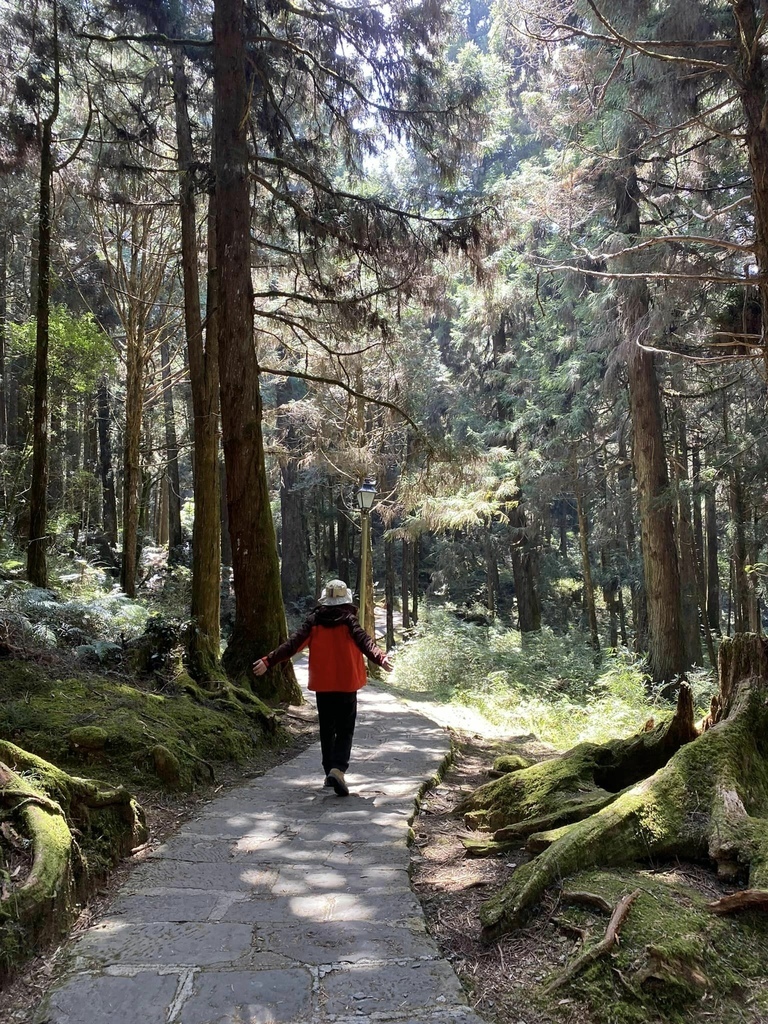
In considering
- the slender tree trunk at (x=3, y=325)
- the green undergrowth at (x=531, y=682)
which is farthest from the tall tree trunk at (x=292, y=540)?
the slender tree trunk at (x=3, y=325)

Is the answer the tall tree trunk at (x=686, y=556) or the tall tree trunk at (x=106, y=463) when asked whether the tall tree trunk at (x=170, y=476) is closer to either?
the tall tree trunk at (x=106, y=463)

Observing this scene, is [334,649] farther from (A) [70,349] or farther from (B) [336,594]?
(A) [70,349]

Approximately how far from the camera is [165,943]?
288 cm

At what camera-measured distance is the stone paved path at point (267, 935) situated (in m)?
2.39

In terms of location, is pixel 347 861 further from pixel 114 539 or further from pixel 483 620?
pixel 483 620

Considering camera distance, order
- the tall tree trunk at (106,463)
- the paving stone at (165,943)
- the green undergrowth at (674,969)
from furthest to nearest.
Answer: the tall tree trunk at (106,463)
the paving stone at (165,943)
the green undergrowth at (674,969)

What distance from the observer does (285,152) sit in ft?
34.6

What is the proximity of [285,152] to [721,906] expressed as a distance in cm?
1086

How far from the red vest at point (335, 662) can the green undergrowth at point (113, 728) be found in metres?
1.17

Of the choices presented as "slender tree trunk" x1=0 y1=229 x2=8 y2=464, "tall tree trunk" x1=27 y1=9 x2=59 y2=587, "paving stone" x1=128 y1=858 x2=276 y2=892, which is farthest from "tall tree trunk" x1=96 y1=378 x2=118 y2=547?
"paving stone" x1=128 y1=858 x2=276 y2=892

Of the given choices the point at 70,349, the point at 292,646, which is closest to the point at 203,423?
the point at 70,349

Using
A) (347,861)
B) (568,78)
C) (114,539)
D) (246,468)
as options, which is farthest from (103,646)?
(114,539)

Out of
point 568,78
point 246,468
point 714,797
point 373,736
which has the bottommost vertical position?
point 373,736

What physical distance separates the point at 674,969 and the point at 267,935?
161 centimetres
